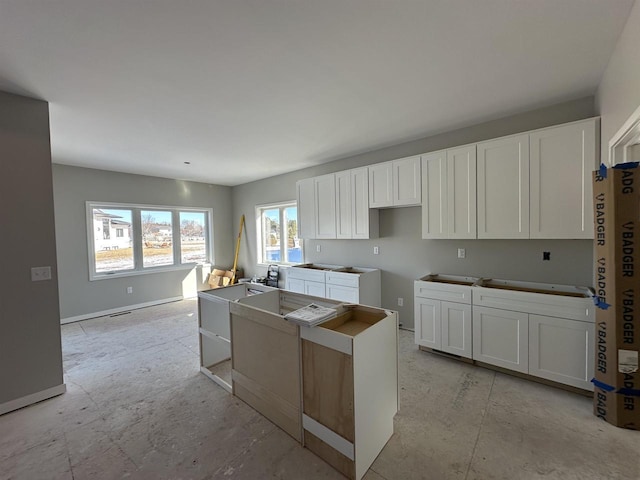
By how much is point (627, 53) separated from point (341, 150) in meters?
2.99

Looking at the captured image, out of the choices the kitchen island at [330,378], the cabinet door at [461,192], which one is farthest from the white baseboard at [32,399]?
the cabinet door at [461,192]

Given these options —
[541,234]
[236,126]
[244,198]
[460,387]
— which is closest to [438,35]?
[541,234]

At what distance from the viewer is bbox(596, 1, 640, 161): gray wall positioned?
5.14 ft

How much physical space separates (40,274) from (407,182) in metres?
4.02

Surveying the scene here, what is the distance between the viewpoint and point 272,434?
2.00 metres

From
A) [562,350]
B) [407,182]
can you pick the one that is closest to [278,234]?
[407,182]

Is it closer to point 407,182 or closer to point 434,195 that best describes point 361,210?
point 407,182

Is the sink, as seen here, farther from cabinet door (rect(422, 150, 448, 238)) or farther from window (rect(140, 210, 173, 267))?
window (rect(140, 210, 173, 267))

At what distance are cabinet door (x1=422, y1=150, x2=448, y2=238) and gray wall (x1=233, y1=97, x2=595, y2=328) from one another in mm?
379

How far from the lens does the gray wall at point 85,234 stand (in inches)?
181

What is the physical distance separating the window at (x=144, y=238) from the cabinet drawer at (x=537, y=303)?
5.93 metres

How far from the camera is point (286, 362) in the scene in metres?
1.96

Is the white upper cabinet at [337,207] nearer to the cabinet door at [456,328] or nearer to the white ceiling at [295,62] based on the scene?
the white ceiling at [295,62]

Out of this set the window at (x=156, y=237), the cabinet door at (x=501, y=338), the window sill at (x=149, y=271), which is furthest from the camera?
the window at (x=156, y=237)
